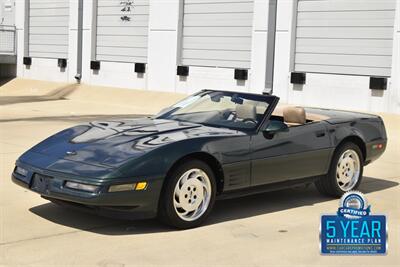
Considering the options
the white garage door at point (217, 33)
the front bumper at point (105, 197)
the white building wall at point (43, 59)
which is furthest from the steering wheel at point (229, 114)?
the white building wall at point (43, 59)

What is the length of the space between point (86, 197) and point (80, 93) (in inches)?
726

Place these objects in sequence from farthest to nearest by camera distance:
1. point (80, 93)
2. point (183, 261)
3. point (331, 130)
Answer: point (80, 93)
point (331, 130)
point (183, 261)

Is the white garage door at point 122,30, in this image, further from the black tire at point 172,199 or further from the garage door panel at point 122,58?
the black tire at point 172,199

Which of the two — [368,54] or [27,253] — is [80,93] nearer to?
[368,54]

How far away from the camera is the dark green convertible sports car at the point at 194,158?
5.41 metres

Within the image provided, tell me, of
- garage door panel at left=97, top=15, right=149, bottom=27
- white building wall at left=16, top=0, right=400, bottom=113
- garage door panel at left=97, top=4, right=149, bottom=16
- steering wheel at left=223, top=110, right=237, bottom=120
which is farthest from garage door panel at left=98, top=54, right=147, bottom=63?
steering wheel at left=223, top=110, right=237, bottom=120

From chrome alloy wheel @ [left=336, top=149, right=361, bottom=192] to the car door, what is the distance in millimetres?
316

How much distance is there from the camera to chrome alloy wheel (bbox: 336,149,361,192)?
7.40m

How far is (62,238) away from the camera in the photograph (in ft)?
17.5

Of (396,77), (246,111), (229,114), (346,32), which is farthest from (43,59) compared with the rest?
(246,111)

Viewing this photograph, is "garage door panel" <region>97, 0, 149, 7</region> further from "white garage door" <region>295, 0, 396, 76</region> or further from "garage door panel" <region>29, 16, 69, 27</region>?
"white garage door" <region>295, 0, 396, 76</region>

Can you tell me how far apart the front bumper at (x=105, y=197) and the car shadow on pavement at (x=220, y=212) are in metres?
0.25

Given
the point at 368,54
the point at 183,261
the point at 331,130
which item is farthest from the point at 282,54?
the point at 183,261

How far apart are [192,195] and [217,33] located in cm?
1495
